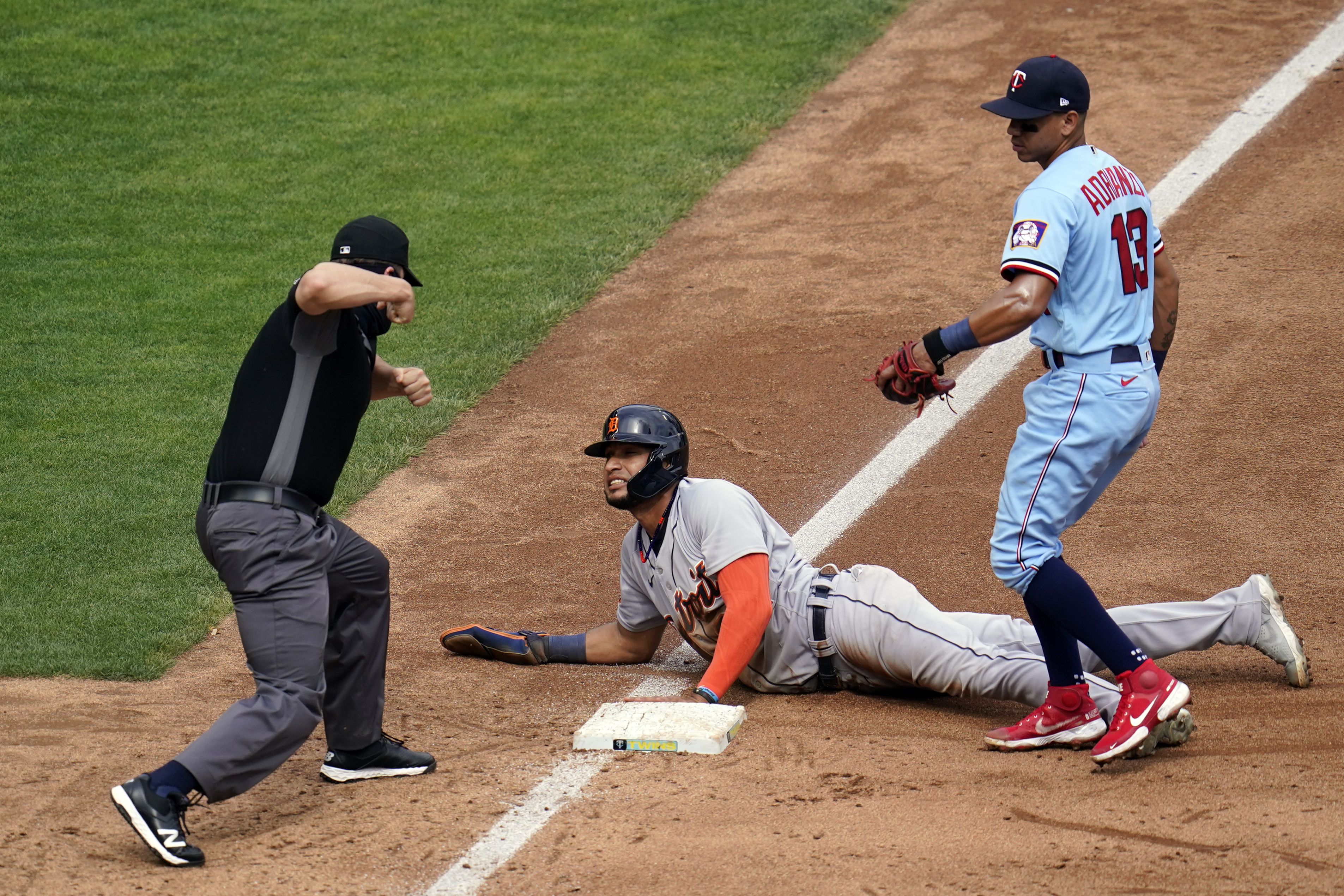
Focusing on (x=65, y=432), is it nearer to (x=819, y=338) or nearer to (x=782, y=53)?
(x=819, y=338)

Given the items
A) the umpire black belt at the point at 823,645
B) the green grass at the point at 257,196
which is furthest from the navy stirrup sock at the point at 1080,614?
the green grass at the point at 257,196

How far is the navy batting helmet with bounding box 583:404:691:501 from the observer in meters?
5.02

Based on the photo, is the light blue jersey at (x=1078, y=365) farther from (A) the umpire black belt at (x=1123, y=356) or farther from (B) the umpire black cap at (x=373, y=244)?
(B) the umpire black cap at (x=373, y=244)

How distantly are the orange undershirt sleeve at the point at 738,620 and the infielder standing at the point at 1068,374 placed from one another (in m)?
0.80

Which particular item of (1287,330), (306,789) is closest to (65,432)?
(306,789)

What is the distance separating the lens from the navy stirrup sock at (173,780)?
12.9 ft

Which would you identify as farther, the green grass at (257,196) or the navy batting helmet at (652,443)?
the green grass at (257,196)

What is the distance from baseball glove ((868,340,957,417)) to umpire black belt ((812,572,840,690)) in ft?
3.07

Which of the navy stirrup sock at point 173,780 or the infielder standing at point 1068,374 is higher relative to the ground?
the infielder standing at point 1068,374

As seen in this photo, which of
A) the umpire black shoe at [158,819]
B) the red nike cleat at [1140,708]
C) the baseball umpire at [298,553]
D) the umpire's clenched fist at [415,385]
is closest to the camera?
the umpire black shoe at [158,819]

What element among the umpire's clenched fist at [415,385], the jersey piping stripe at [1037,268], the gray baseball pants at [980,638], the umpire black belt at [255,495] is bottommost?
the gray baseball pants at [980,638]

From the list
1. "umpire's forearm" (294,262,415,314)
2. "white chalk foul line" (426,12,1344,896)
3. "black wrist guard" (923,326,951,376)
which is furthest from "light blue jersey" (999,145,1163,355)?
"white chalk foul line" (426,12,1344,896)

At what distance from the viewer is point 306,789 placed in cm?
459

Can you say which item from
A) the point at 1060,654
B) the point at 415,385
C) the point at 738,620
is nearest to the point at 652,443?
the point at 738,620
